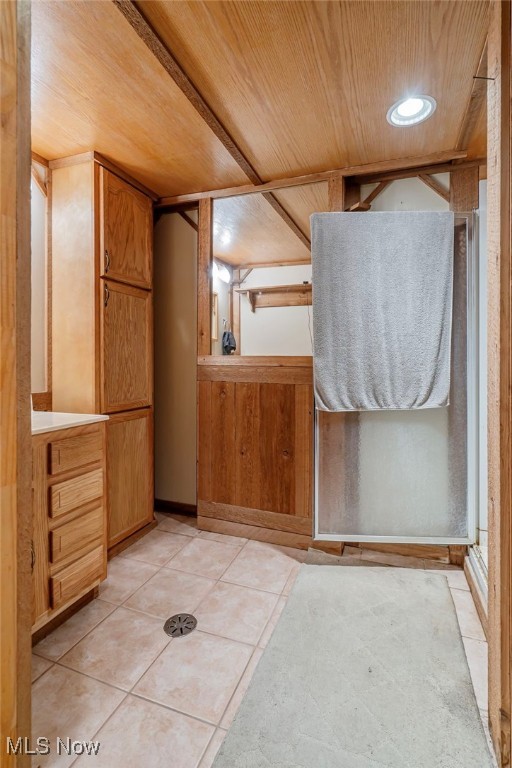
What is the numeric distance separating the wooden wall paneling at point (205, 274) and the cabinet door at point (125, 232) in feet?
1.08

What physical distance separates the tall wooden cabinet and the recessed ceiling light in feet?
4.81

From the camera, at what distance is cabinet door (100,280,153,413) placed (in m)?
1.99

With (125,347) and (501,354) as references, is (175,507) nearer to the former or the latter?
(125,347)

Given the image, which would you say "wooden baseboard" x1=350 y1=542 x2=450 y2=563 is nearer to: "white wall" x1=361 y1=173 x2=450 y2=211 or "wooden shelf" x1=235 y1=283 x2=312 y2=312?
"wooden shelf" x1=235 y1=283 x2=312 y2=312

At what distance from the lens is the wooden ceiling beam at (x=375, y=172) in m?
1.85

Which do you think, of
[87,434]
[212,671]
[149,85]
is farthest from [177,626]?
[149,85]

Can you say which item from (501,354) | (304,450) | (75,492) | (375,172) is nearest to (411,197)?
(375,172)

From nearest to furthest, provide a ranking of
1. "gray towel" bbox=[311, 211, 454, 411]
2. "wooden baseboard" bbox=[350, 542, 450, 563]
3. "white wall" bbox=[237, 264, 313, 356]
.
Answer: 1. "gray towel" bbox=[311, 211, 454, 411]
2. "wooden baseboard" bbox=[350, 542, 450, 563]
3. "white wall" bbox=[237, 264, 313, 356]

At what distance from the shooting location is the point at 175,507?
8.69 feet

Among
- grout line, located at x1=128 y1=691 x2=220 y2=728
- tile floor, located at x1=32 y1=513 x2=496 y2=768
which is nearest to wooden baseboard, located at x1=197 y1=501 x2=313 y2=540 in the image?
tile floor, located at x1=32 y1=513 x2=496 y2=768

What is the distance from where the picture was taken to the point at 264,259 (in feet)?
7.16

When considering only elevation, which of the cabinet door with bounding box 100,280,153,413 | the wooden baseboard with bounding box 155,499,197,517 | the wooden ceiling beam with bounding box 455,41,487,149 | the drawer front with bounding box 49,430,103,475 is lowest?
the wooden baseboard with bounding box 155,499,197,517

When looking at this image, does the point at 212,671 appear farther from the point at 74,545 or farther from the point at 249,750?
the point at 74,545

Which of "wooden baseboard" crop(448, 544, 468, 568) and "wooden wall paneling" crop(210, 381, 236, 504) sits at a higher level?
"wooden wall paneling" crop(210, 381, 236, 504)
